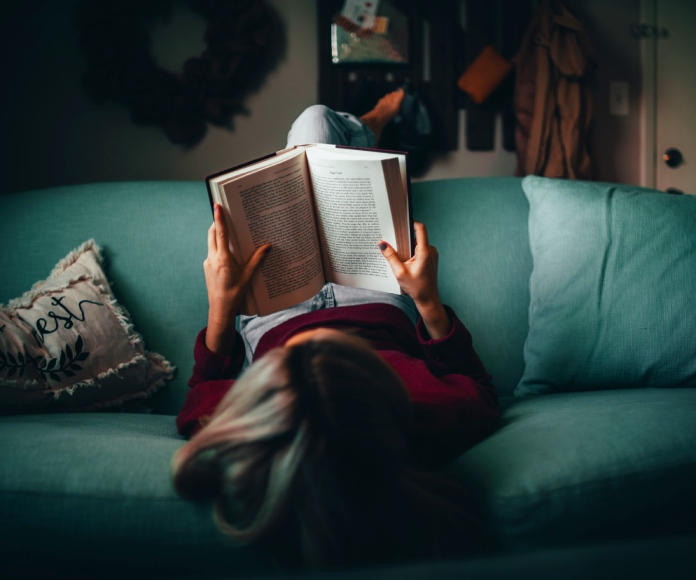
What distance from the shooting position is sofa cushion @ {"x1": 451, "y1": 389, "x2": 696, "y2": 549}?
687mm

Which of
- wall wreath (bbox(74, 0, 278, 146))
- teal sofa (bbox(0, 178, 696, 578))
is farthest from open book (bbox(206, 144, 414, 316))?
wall wreath (bbox(74, 0, 278, 146))

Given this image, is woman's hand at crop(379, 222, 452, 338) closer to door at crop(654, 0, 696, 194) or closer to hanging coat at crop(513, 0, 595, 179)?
hanging coat at crop(513, 0, 595, 179)

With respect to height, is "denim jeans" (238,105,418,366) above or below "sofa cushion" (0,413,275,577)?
above

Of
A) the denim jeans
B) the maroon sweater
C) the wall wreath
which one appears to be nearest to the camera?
the maroon sweater

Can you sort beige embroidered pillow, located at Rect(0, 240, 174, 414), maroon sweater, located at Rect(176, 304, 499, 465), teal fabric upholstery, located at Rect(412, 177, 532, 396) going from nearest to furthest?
maroon sweater, located at Rect(176, 304, 499, 465) < beige embroidered pillow, located at Rect(0, 240, 174, 414) < teal fabric upholstery, located at Rect(412, 177, 532, 396)

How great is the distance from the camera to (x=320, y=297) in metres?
1.17

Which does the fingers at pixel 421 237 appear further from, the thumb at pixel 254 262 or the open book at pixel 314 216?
the thumb at pixel 254 262

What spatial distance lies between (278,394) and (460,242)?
35.9 inches

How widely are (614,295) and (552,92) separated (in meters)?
1.32

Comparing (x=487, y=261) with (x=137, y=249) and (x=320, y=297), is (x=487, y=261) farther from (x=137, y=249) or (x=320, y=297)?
(x=137, y=249)

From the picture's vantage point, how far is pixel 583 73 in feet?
7.02

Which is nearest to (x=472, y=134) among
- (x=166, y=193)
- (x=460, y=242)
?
(x=460, y=242)

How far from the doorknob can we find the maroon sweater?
1954 millimetres

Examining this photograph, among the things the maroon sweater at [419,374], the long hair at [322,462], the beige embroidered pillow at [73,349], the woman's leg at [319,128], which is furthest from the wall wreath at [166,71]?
the long hair at [322,462]
